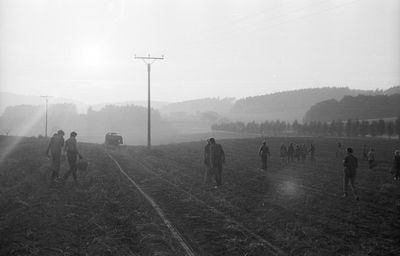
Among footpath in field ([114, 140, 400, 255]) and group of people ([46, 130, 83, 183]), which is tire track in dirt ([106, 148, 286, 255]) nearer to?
footpath in field ([114, 140, 400, 255])

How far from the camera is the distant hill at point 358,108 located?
14838cm

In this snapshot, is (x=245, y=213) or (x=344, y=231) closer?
(x=344, y=231)

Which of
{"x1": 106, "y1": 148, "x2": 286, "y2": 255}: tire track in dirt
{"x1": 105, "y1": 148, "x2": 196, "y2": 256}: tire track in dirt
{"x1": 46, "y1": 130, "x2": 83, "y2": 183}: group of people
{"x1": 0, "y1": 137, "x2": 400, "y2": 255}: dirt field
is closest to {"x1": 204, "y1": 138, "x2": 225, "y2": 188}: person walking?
{"x1": 0, "y1": 137, "x2": 400, "y2": 255}: dirt field

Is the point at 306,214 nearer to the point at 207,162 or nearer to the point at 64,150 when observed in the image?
the point at 207,162

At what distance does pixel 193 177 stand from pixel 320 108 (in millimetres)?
149979

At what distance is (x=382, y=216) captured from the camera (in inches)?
520

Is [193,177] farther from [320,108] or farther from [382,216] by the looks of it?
[320,108]

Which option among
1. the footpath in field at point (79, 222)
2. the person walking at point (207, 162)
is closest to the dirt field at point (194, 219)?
the footpath in field at point (79, 222)

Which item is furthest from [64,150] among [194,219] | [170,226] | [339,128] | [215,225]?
[339,128]

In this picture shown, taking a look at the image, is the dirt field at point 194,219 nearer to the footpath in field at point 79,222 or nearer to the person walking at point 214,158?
the footpath in field at point 79,222

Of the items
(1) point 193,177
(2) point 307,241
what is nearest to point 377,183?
(1) point 193,177

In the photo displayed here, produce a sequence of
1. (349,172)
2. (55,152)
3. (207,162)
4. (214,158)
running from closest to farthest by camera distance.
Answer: (349,172), (55,152), (214,158), (207,162)

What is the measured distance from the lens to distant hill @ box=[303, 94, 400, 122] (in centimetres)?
14838

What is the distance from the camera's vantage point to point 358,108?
155250 mm
